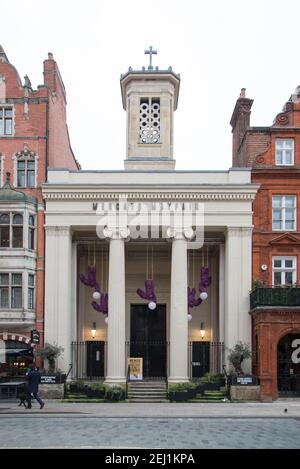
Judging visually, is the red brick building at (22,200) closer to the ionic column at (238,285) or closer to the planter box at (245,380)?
the ionic column at (238,285)

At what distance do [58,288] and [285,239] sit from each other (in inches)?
461

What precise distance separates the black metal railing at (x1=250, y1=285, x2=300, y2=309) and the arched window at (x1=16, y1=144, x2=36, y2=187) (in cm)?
1309

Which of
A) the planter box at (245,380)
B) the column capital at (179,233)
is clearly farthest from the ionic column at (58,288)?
the planter box at (245,380)

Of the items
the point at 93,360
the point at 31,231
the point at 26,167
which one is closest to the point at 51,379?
the point at 93,360

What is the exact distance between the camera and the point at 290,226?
136ft

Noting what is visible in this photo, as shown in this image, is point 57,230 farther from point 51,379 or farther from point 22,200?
point 51,379

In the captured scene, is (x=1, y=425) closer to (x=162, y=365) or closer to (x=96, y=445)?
(x=96, y=445)

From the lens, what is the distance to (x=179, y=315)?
40094mm

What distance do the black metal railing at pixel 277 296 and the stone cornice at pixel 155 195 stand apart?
210 inches

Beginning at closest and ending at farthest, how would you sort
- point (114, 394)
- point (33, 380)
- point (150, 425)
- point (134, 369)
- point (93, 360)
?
point (150, 425) < point (33, 380) < point (114, 394) < point (134, 369) < point (93, 360)

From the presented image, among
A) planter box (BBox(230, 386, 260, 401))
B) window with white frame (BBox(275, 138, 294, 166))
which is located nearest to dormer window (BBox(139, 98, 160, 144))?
window with white frame (BBox(275, 138, 294, 166))

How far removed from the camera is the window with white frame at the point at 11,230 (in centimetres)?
4066

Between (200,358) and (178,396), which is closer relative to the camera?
(178,396)

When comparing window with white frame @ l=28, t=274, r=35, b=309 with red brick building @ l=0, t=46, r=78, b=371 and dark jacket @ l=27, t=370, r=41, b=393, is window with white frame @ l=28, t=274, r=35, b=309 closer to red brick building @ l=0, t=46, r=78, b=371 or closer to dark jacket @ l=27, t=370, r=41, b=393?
red brick building @ l=0, t=46, r=78, b=371
